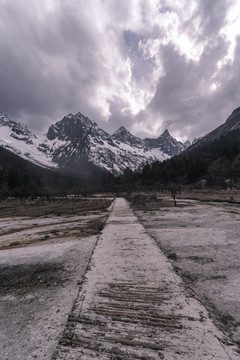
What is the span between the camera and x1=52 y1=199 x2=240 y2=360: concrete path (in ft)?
9.75

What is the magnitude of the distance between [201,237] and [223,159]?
4638 inches

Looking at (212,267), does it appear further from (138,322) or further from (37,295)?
(37,295)

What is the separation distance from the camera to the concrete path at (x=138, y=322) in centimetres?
297

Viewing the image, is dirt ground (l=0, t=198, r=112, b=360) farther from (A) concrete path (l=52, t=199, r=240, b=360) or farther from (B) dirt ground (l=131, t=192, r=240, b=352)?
(B) dirt ground (l=131, t=192, r=240, b=352)

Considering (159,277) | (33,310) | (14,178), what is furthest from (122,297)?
(14,178)

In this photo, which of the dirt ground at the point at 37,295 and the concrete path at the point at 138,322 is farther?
the dirt ground at the point at 37,295

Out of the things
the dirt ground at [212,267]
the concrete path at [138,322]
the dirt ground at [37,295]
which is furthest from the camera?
the dirt ground at [212,267]

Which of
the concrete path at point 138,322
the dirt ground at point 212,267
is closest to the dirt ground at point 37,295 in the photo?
the concrete path at point 138,322

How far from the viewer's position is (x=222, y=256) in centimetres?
750

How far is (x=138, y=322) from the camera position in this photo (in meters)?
3.68

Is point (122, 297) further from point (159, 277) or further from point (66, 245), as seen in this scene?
point (66, 245)

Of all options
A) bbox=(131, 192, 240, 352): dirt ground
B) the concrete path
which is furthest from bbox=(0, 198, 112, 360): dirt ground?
bbox=(131, 192, 240, 352): dirt ground

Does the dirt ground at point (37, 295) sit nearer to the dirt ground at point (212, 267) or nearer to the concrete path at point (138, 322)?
the concrete path at point (138, 322)

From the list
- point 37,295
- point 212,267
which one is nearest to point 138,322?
point 37,295
